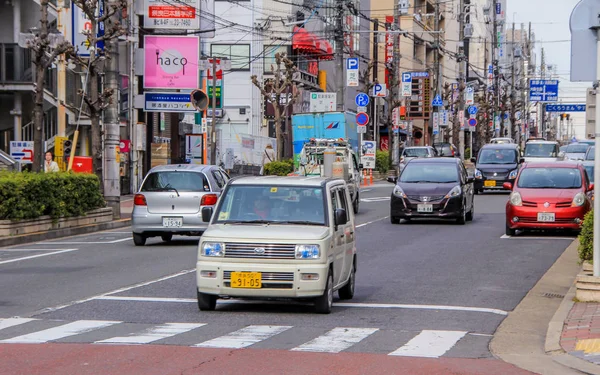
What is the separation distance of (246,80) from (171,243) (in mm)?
43886

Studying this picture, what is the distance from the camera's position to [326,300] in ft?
42.6

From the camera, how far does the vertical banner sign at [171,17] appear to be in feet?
148

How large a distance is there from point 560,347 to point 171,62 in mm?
37740

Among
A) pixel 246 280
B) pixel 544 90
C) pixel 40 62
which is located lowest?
pixel 246 280

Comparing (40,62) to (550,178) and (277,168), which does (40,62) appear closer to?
(550,178)

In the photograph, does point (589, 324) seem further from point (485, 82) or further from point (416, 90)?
point (485, 82)

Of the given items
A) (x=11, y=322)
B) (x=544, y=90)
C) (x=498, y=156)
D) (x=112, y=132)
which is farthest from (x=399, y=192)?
(x=544, y=90)

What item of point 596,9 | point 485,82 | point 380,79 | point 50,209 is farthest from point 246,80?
point 485,82

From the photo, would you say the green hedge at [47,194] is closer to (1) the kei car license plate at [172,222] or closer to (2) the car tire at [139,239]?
(2) the car tire at [139,239]

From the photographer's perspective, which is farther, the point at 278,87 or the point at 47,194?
the point at 278,87

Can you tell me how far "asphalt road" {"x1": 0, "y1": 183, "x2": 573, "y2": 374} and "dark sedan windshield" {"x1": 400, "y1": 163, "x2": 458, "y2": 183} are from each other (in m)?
4.04

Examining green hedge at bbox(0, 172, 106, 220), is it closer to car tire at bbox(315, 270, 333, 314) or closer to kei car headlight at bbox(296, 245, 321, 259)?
car tire at bbox(315, 270, 333, 314)

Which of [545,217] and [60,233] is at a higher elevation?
[545,217]

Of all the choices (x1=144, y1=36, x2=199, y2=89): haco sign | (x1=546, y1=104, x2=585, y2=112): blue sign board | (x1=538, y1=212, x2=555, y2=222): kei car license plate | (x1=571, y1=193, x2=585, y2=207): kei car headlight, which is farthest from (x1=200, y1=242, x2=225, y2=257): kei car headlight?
(x1=546, y1=104, x2=585, y2=112): blue sign board
